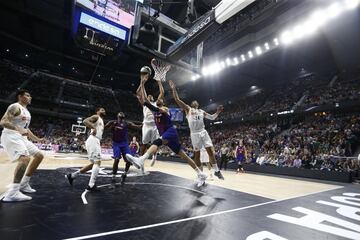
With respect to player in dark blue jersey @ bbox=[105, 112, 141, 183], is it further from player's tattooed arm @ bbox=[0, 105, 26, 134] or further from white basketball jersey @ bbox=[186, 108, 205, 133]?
player's tattooed arm @ bbox=[0, 105, 26, 134]

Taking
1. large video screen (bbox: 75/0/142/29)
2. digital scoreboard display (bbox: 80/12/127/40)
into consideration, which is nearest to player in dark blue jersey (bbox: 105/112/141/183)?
digital scoreboard display (bbox: 80/12/127/40)

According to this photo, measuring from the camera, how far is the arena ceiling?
18.9m

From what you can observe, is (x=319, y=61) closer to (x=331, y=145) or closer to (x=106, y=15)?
(x=331, y=145)

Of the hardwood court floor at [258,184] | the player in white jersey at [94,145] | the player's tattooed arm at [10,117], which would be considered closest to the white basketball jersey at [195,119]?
the hardwood court floor at [258,184]

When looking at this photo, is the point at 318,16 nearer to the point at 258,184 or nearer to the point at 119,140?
the point at 258,184

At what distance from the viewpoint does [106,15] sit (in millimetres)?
10961

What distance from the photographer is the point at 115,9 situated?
36.4ft

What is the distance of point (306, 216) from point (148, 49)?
692 cm

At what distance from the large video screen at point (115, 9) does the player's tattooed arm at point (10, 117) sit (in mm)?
7769

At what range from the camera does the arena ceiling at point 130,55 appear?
18906 mm

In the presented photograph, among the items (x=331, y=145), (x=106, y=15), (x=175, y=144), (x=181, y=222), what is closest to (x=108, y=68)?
(x=106, y=15)

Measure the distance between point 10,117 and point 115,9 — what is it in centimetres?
881

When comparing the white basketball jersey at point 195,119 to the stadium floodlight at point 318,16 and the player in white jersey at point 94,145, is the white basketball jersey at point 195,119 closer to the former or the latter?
the player in white jersey at point 94,145

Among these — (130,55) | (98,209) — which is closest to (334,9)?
(98,209)
